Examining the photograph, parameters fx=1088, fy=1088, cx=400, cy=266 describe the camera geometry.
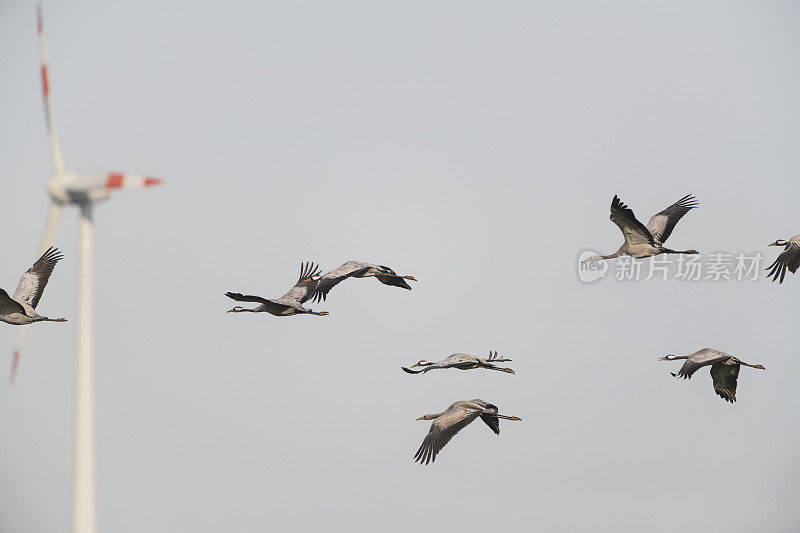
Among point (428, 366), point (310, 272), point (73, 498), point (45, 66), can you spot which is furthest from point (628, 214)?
point (73, 498)

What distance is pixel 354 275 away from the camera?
32375mm

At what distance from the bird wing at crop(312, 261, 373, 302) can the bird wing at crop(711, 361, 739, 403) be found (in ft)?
38.2

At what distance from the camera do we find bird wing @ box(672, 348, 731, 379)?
31684mm

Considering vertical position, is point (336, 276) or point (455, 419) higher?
point (336, 276)

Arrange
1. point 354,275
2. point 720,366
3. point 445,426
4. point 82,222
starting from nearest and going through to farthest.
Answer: point 445,426
point 354,275
point 720,366
point 82,222

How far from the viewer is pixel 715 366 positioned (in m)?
34.3

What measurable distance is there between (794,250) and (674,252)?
399 centimetres

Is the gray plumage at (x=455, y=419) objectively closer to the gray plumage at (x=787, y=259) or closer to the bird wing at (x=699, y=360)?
the bird wing at (x=699, y=360)

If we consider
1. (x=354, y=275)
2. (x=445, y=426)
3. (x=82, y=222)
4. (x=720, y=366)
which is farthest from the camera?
(x=82, y=222)

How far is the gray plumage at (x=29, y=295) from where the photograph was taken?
3353cm

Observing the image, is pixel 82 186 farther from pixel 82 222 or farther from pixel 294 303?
A: pixel 294 303

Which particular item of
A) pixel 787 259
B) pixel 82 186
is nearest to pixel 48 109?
pixel 82 186

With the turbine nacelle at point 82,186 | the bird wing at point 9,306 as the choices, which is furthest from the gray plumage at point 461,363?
the turbine nacelle at point 82,186

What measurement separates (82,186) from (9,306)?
40.0 ft
